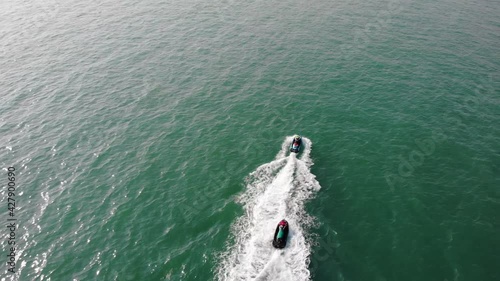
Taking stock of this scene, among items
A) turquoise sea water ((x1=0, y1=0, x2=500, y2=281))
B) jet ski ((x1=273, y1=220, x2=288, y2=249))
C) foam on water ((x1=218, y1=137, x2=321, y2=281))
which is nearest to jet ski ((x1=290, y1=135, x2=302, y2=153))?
foam on water ((x1=218, y1=137, x2=321, y2=281))

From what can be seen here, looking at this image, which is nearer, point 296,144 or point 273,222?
point 273,222

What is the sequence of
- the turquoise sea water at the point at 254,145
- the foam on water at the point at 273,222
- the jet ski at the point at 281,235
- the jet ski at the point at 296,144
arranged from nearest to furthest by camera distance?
the foam on water at the point at 273,222 < the jet ski at the point at 281,235 < the turquoise sea water at the point at 254,145 < the jet ski at the point at 296,144

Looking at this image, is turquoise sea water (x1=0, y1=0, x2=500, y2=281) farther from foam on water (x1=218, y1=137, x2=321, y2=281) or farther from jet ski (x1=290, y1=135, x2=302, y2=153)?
jet ski (x1=290, y1=135, x2=302, y2=153)

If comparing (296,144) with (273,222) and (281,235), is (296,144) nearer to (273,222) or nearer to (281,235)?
(273,222)

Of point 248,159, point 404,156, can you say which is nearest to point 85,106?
point 248,159

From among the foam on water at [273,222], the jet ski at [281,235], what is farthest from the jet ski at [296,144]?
the jet ski at [281,235]

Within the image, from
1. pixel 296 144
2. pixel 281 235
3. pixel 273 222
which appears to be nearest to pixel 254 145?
pixel 296 144

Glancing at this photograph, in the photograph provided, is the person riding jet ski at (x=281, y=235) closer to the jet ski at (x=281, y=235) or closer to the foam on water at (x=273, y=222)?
the jet ski at (x=281, y=235)
